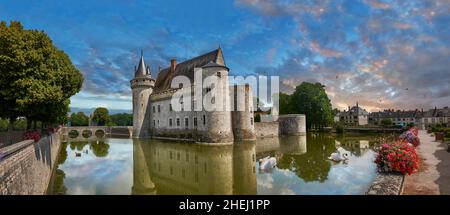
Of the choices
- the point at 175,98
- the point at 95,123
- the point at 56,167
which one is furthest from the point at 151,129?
the point at 95,123

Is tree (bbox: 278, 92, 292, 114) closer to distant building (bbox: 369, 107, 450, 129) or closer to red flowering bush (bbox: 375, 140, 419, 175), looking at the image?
distant building (bbox: 369, 107, 450, 129)

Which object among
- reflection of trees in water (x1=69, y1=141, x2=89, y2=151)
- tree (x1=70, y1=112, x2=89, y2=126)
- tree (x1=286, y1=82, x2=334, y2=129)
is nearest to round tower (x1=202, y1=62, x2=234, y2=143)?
reflection of trees in water (x1=69, y1=141, x2=89, y2=151)

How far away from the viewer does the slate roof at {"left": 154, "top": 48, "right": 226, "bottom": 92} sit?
28.0 metres

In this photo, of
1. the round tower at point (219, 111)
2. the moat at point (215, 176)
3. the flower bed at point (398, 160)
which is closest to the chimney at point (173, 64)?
the round tower at point (219, 111)

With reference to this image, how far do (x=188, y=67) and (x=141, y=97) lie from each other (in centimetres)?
788

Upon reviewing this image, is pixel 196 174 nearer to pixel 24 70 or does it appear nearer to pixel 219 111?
pixel 24 70

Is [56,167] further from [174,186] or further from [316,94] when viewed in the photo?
[316,94]

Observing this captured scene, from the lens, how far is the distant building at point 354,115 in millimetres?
74875

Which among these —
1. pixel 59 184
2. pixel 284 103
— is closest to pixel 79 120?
pixel 284 103

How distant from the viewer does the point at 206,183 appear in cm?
1150

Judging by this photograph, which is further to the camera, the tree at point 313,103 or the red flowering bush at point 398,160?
the tree at point 313,103

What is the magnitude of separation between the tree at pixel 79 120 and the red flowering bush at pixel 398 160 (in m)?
78.3

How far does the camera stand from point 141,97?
3550 centimetres

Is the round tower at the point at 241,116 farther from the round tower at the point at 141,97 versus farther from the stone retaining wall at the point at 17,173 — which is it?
the stone retaining wall at the point at 17,173
